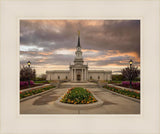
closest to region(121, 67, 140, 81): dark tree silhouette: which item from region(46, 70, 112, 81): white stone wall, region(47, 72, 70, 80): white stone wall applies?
region(46, 70, 112, 81): white stone wall

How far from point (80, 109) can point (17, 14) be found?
6257mm

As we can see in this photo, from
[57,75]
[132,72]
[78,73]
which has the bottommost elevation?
[57,75]

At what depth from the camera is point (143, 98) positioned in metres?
5.09

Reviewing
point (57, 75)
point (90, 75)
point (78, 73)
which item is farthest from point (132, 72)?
point (57, 75)

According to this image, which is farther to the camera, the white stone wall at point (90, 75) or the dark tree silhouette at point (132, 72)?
the white stone wall at point (90, 75)

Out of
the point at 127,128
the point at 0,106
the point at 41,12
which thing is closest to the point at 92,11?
the point at 41,12

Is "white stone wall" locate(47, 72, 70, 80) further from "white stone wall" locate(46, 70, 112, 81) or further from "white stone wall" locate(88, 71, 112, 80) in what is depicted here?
"white stone wall" locate(88, 71, 112, 80)

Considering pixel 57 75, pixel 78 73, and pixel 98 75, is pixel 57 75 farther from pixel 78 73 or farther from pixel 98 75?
pixel 98 75

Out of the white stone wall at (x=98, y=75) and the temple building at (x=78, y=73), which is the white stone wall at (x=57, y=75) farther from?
the white stone wall at (x=98, y=75)

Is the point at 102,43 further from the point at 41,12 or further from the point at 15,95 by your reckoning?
the point at 15,95

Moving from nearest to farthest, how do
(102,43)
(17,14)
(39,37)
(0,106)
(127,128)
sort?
(127,128)
(0,106)
(17,14)
(39,37)
(102,43)

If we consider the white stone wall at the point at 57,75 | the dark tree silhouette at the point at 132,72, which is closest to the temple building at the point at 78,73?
the white stone wall at the point at 57,75

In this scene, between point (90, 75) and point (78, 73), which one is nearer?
point (78, 73)

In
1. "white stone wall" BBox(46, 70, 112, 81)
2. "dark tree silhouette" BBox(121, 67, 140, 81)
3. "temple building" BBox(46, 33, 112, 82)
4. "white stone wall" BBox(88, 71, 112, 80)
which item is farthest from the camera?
"white stone wall" BBox(88, 71, 112, 80)
